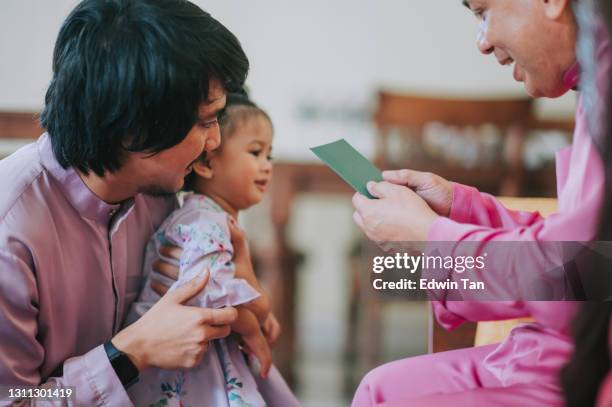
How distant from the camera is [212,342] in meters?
1.15

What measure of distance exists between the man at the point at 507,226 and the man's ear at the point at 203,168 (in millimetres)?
435

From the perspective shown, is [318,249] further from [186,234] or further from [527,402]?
[527,402]

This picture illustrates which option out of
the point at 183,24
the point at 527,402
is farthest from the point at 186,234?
the point at 527,402

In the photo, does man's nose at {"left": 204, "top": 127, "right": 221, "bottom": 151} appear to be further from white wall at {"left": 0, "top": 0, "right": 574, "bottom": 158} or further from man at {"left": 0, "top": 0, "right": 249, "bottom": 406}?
white wall at {"left": 0, "top": 0, "right": 574, "bottom": 158}

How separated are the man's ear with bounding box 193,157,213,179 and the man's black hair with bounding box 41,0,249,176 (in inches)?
12.4

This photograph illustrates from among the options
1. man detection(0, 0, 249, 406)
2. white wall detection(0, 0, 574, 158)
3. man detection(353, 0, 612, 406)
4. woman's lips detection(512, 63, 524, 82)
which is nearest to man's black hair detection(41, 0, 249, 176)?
man detection(0, 0, 249, 406)

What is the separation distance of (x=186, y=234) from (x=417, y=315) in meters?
2.57

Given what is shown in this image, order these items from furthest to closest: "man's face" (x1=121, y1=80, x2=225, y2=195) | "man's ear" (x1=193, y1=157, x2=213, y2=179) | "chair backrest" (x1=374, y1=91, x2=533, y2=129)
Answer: "chair backrest" (x1=374, y1=91, x2=533, y2=129) < "man's ear" (x1=193, y1=157, x2=213, y2=179) < "man's face" (x1=121, y1=80, x2=225, y2=195)

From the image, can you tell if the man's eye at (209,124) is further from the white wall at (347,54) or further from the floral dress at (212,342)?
the white wall at (347,54)

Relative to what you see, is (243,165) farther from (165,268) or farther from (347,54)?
(347,54)

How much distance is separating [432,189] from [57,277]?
579 millimetres

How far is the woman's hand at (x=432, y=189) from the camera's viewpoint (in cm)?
105

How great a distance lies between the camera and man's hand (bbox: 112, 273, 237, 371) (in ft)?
3.14

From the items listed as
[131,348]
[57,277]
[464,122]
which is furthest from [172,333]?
[464,122]
